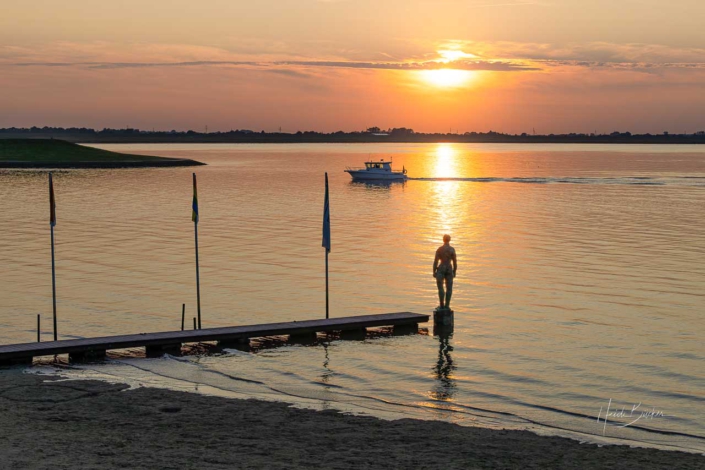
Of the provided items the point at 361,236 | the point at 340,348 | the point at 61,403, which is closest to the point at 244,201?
the point at 361,236

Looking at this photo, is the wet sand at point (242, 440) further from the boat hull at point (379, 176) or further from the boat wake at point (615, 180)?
the boat wake at point (615, 180)

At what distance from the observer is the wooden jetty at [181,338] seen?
22.6 m

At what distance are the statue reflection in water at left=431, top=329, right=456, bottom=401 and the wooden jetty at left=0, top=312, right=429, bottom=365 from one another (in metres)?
1.48

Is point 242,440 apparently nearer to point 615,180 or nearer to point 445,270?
point 445,270

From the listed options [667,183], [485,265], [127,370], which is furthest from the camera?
[667,183]

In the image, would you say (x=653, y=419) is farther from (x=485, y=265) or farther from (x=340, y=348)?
(x=485, y=265)

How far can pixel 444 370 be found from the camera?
77.2 feet

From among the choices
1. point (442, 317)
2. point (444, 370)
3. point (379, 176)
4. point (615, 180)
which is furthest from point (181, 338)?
point (615, 180)

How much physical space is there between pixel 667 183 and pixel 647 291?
112118mm

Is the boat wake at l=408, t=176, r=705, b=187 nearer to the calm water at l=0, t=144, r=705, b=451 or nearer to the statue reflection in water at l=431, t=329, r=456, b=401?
the calm water at l=0, t=144, r=705, b=451

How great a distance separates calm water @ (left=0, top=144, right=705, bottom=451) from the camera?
20938mm

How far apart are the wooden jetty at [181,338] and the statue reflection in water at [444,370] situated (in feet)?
4.86

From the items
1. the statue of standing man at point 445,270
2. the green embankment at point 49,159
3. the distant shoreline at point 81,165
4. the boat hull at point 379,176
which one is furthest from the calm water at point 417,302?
the green embankment at point 49,159

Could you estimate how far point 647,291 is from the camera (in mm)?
36625
